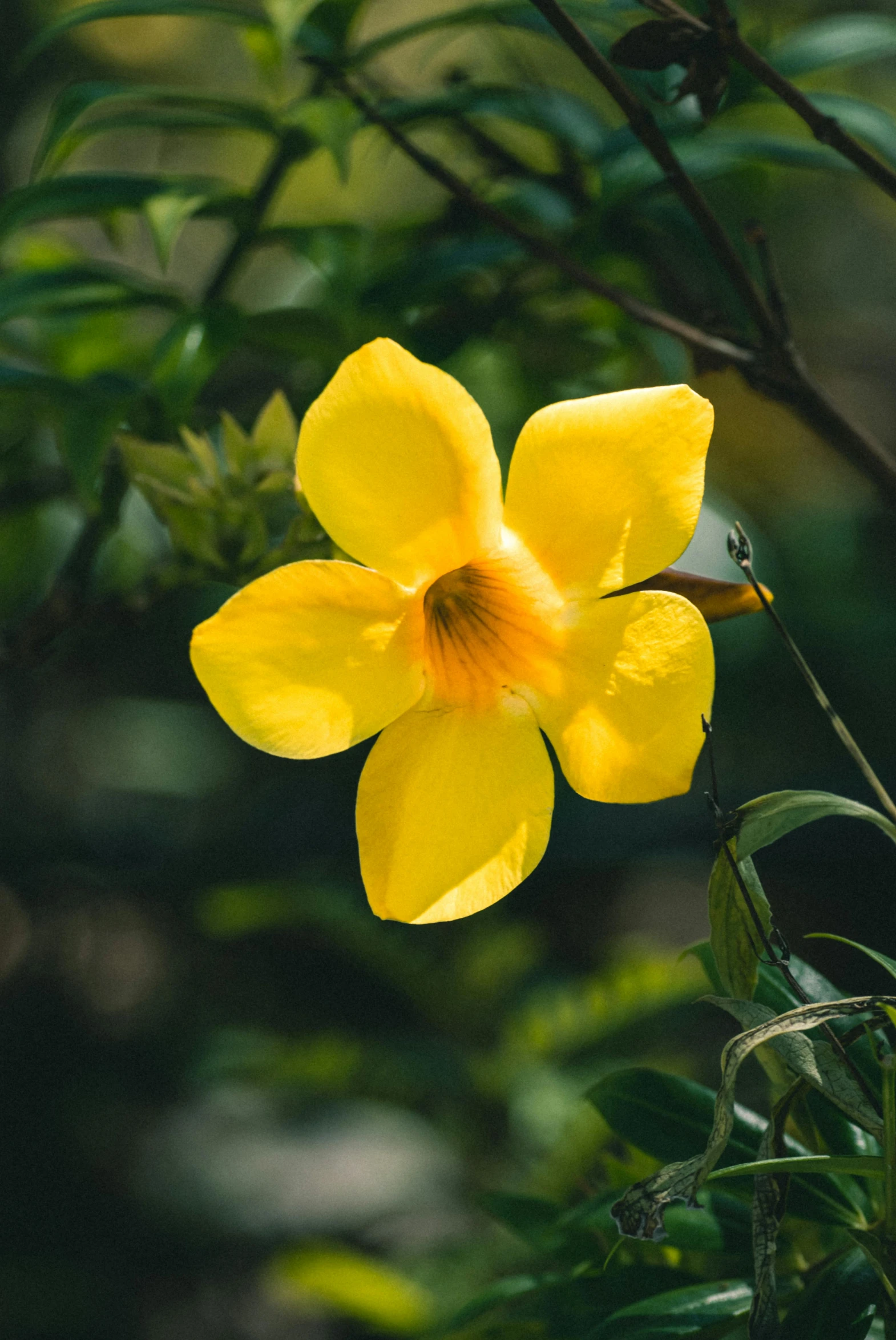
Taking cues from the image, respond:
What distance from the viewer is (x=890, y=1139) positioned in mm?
381

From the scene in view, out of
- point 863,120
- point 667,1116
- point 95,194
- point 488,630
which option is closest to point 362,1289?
point 667,1116

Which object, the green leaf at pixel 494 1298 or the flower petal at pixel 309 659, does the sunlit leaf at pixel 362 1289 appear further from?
the flower petal at pixel 309 659

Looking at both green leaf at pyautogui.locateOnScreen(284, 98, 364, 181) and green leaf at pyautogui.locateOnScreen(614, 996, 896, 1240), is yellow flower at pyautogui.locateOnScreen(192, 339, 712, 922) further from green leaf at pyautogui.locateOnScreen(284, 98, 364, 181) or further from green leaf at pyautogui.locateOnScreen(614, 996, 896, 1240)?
green leaf at pyautogui.locateOnScreen(284, 98, 364, 181)

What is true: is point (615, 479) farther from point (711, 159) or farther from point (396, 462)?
point (711, 159)

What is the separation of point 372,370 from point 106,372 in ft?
1.44

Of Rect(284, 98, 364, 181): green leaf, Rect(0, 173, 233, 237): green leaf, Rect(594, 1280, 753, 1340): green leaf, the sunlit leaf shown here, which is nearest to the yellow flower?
Rect(594, 1280, 753, 1340): green leaf

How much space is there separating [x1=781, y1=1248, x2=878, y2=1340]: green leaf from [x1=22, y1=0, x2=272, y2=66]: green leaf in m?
0.92

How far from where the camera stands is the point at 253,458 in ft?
2.38

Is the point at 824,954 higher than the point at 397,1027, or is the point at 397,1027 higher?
the point at 824,954

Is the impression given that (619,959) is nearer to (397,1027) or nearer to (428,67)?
(397,1027)

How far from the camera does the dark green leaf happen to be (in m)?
0.79

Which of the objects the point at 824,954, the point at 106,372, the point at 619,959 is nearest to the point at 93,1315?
the point at 619,959

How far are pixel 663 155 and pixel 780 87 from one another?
0.24 feet

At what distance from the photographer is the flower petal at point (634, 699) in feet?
1.62
